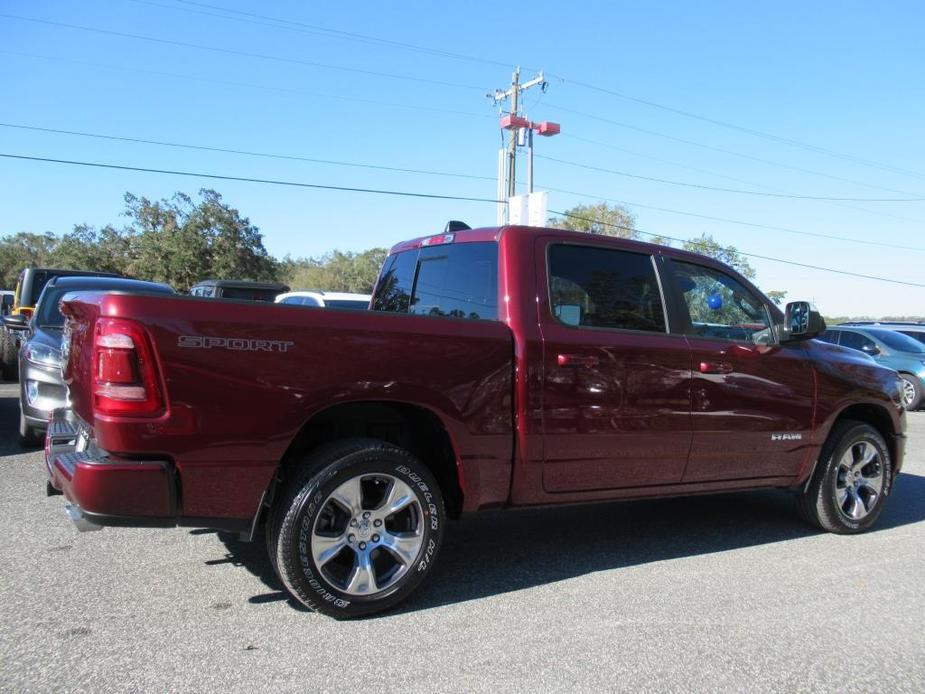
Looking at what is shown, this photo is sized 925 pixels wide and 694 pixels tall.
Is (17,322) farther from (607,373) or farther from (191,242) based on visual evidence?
(191,242)

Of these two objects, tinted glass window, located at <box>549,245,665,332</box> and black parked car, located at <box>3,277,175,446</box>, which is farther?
black parked car, located at <box>3,277,175,446</box>

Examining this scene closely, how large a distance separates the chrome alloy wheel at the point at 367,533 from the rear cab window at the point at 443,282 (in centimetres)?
102

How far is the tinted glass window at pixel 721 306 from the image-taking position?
15.2 ft

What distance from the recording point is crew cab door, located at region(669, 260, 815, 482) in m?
4.50

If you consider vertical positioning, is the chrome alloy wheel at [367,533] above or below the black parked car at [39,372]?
below

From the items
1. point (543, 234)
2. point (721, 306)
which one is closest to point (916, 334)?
point (721, 306)

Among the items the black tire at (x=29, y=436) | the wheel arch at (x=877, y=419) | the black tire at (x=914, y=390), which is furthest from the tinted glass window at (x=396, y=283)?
the black tire at (x=914, y=390)

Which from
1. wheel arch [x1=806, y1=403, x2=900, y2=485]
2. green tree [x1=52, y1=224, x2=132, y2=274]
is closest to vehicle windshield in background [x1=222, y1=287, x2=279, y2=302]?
wheel arch [x1=806, y1=403, x2=900, y2=485]

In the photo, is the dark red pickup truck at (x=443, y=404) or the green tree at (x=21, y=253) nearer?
the dark red pickup truck at (x=443, y=404)

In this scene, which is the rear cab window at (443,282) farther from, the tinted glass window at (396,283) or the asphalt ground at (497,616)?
the asphalt ground at (497,616)

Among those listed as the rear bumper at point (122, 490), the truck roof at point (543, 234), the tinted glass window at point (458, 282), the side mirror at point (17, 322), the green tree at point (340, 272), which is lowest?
the rear bumper at point (122, 490)

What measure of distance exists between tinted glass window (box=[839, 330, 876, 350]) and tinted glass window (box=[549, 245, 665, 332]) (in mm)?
12575

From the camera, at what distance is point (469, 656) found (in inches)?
124

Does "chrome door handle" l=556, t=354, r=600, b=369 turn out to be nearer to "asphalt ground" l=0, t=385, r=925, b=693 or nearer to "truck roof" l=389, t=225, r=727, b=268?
"truck roof" l=389, t=225, r=727, b=268
